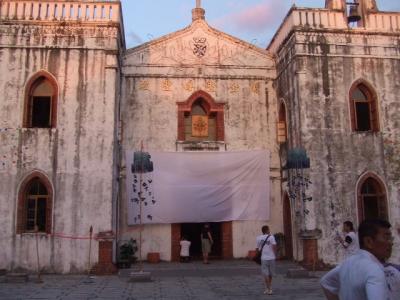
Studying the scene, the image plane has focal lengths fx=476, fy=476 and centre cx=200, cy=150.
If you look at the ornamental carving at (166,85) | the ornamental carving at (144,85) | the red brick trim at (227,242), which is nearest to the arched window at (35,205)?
the ornamental carving at (144,85)

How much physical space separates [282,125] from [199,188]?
12.5ft

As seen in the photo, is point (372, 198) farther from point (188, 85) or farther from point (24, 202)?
point (24, 202)

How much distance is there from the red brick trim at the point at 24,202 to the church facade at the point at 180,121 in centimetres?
4

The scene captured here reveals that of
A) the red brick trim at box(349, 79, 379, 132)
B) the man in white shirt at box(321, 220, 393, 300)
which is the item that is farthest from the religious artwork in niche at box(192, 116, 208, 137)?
the man in white shirt at box(321, 220, 393, 300)

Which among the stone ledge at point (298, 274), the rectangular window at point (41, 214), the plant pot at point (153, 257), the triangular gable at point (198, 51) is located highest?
the triangular gable at point (198, 51)

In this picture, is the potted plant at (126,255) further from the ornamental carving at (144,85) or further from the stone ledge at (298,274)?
the ornamental carving at (144,85)

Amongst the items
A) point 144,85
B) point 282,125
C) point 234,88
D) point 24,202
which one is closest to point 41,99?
point 24,202

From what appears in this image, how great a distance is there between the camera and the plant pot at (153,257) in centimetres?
1582

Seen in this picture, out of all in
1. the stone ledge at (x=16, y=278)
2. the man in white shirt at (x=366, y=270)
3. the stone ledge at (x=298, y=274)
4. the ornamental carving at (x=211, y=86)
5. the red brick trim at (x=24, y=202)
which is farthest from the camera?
the ornamental carving at (x=211, y=86)

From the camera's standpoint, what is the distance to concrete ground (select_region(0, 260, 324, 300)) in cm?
985

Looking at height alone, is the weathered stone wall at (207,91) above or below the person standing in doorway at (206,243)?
above

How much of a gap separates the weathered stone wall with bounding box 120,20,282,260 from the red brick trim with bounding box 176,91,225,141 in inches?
5.2

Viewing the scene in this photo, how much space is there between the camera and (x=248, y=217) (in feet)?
53.7

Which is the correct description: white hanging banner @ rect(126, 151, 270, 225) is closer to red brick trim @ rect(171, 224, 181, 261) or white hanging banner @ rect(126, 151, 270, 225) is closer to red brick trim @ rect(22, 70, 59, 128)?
red brick trim @ rect(171, 224, 181, 261)
